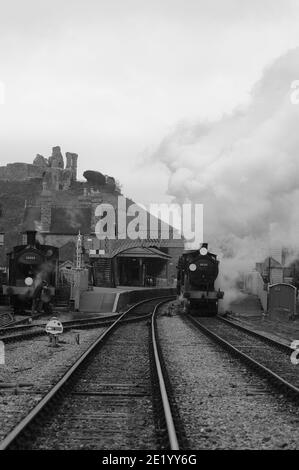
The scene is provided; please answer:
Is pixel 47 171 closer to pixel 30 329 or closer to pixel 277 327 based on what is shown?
pixel 277 327

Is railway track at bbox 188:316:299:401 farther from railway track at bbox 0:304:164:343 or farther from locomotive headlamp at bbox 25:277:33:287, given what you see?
locomotive headlamp at bbox 25:277:33:287

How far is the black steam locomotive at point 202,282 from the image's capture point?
27.3 meters

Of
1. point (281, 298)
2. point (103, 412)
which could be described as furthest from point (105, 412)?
point (281, 298)

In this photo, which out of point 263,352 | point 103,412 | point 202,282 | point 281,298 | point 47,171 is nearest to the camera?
point 103,412

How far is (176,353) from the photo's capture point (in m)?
14.0

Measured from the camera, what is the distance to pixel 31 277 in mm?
26453

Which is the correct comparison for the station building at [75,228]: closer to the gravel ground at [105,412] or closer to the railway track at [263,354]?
the railway track at [263,354]

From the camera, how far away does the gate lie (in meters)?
29.3

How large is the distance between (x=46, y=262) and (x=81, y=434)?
21.0 m

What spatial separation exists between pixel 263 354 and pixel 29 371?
5812 mm

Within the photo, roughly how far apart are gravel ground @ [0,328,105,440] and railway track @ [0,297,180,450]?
27 centimetres
